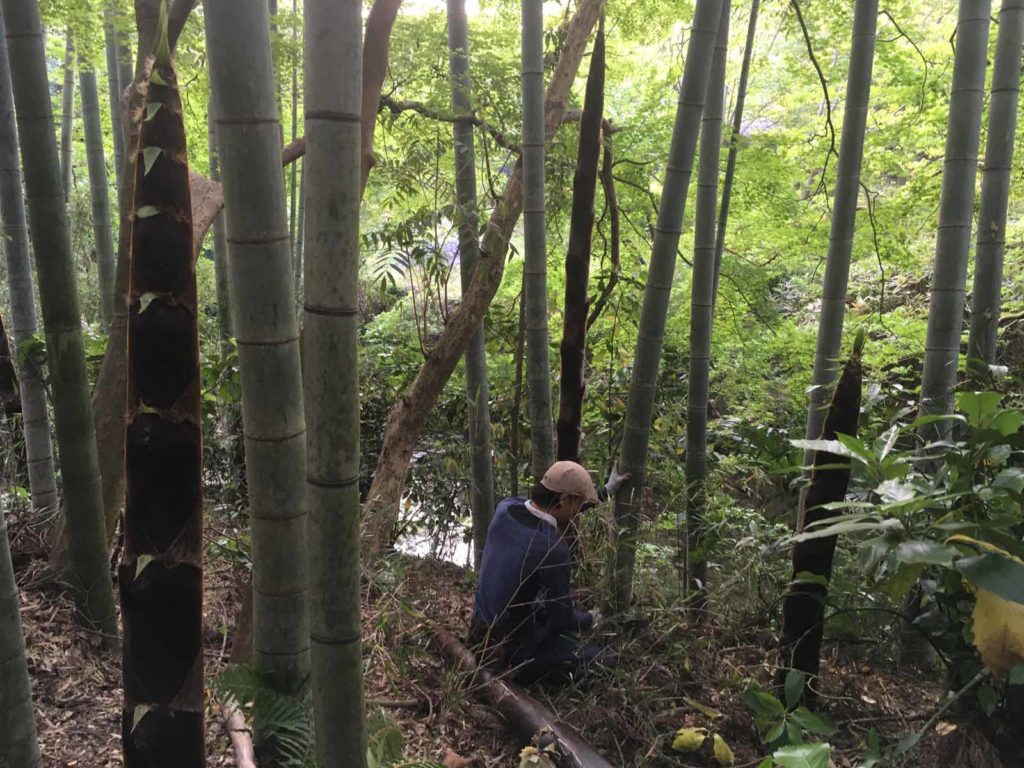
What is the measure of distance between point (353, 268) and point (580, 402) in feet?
8.21

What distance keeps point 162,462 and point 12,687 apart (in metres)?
0.69

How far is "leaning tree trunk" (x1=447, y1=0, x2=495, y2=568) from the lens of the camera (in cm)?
369

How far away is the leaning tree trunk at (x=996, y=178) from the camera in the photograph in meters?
2.78

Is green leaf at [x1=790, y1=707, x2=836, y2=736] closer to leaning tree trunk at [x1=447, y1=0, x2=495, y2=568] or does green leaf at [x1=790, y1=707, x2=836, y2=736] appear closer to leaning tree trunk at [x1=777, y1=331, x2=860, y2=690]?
leaning tree trunk at [x1=777, y1=331, x2=860, y2=690]

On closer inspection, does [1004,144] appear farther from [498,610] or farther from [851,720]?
[498,610]

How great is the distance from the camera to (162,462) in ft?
4.00

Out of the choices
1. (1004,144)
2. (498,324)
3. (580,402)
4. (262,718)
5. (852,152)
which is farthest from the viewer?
(498,324)

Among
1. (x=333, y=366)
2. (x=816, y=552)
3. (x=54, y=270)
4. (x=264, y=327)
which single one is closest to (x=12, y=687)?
(x=264, y=327)

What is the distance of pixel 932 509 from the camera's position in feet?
6.24

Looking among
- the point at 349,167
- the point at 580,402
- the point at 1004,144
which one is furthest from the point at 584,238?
the point at 349,167

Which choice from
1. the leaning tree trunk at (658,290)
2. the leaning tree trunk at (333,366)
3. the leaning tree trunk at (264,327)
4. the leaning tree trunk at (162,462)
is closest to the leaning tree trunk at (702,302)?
the leaning tree trunk at (658,290)

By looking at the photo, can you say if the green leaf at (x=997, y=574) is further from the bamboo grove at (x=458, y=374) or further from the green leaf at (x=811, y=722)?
the green leaf at (x=811, y=722)

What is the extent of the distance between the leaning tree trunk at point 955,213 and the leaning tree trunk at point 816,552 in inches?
30.5

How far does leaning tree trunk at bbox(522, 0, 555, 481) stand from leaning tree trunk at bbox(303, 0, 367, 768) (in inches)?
82.1
